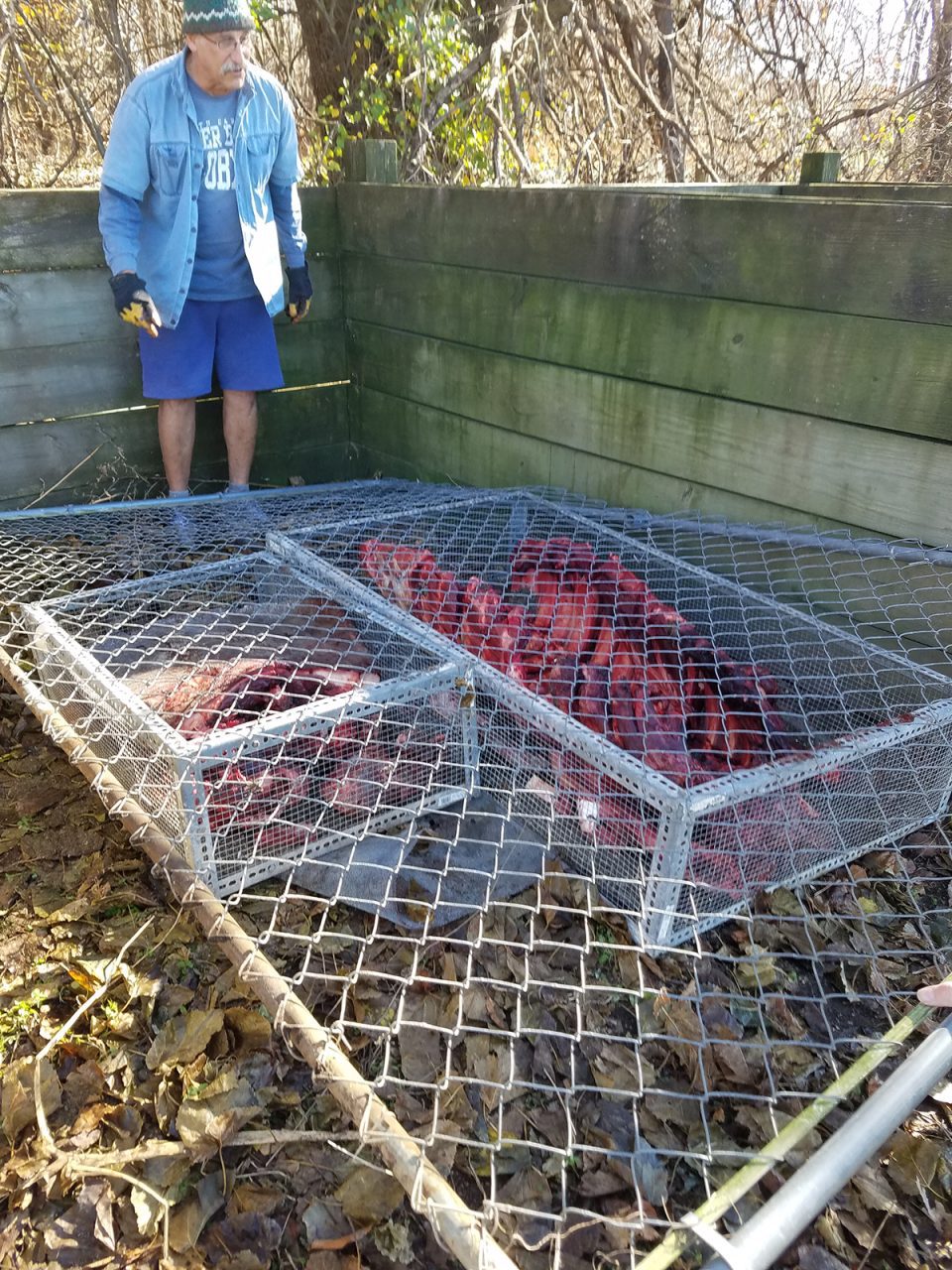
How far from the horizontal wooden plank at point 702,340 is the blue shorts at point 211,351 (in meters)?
0.65

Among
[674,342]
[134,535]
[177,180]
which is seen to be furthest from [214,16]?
[674,342]

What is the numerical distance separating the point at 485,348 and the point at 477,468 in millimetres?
522

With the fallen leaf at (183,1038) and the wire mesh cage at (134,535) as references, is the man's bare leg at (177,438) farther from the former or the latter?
the fallen leaf at (183,1038)

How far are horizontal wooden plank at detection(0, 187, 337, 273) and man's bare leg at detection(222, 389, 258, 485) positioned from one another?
0.75 meters

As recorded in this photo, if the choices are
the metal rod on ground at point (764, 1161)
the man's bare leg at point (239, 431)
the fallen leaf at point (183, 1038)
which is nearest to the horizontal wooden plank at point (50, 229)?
the man's bare leg at point (239, 431)

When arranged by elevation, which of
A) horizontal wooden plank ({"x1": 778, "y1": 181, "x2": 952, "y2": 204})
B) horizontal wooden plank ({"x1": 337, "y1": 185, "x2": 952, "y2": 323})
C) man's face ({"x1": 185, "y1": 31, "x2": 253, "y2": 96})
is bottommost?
horizontal wooden plank ({"x1": 337, "y1": 185, "x2": 952, "y2": 323})

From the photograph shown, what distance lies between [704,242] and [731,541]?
0.94 meters

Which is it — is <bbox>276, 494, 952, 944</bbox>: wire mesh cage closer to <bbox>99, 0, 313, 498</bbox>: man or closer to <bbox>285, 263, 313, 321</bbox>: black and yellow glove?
<bbox>99, 0, 313, 498</bbox>: man

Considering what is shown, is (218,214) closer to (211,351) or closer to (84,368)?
(211,351)

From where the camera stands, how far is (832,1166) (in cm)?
111

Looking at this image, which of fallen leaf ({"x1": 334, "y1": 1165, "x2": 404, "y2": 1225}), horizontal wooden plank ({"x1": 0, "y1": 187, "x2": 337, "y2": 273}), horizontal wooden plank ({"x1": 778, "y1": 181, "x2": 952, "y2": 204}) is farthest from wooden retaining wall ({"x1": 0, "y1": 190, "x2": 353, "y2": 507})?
fallen leaf ({"x1": 334, "y1": 1165, "x2": 404, "y2": 1225})

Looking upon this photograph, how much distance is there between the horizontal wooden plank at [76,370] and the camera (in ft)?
12.0

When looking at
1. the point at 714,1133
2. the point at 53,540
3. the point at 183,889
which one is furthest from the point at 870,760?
the point at 53,540

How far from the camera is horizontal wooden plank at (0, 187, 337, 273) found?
348cm
